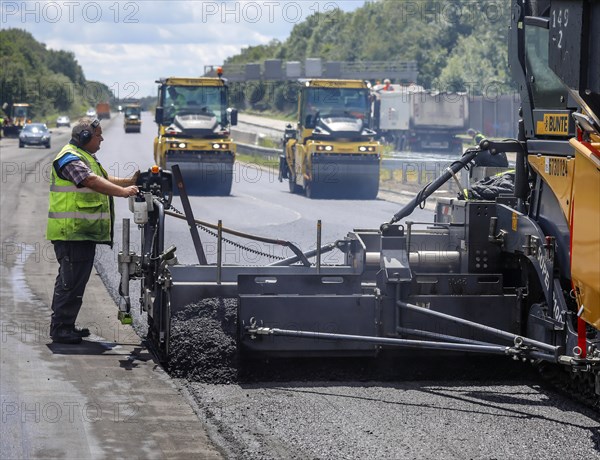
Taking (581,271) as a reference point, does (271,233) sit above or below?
below

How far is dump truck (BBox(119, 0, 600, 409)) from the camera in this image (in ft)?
21.3

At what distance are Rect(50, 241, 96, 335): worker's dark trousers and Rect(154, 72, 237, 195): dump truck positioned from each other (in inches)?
669

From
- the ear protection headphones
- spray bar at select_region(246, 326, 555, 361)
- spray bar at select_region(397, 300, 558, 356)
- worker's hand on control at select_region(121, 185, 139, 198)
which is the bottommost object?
spray bar at select_region(246, 326, 555, 361)

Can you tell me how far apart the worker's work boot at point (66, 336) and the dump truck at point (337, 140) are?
55.6 feet

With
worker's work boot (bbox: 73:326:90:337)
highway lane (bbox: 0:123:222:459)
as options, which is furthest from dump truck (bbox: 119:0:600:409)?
worker's work boot (bbox: 73:326:90:337)

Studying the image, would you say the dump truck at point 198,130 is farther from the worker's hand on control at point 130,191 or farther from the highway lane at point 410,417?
the highway lane at point 410,417

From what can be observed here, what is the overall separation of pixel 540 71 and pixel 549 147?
0.55 m

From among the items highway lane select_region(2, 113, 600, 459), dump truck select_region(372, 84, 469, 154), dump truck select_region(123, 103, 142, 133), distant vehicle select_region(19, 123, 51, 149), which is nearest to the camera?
highway lane select_region(2, 113, 600, 459)

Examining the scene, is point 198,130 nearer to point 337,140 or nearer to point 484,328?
point 337,140

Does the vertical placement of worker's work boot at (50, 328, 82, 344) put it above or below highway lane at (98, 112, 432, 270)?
above

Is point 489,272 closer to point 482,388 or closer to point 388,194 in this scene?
point 482,388

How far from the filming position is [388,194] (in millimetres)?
27594

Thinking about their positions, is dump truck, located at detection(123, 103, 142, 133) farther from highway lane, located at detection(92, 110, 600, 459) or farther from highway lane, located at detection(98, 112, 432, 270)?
highway lane, located at detection(92, 110, 600, 459)

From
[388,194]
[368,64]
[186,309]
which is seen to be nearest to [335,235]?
[186,309]
